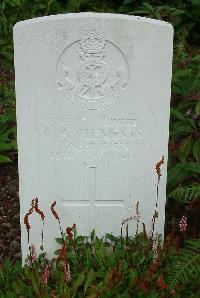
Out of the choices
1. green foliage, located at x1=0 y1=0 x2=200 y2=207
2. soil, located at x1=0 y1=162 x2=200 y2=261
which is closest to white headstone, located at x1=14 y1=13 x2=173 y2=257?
soil, located at x1=0 y1=162 x2=200 y2=261

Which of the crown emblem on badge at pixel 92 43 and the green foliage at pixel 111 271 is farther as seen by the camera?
the green foliage at pixel 111 271

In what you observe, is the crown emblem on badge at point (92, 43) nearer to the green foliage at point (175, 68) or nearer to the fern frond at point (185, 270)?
the green foliage at point (175, 68)

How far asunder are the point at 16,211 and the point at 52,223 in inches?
34.2

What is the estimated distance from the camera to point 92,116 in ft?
11.0

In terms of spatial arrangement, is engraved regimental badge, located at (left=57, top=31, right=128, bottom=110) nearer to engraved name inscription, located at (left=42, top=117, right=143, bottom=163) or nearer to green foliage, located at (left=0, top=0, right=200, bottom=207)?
engraved name inscription, located at (left=42, top=117, right=143, bottom=163)

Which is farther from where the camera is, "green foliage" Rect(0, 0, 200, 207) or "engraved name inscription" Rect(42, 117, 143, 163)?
"green foliage" Rect(0, 0, 200, 207)

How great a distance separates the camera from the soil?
405 centimetres

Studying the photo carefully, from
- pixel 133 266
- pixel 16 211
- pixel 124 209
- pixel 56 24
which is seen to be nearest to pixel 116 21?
pixel 56 24

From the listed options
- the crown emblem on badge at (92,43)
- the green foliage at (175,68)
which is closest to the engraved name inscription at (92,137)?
the crown emblem on badge at (92,43)

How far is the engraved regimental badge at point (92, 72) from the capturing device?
3.19 m

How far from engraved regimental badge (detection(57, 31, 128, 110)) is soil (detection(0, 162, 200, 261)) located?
41.4 inches

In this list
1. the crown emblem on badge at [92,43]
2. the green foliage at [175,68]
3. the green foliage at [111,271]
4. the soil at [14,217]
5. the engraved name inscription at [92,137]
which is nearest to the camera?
the crown emblem on badge at [92,43]

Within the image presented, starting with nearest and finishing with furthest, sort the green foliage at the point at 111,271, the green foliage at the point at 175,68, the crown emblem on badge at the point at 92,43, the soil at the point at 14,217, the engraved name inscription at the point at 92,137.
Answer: the crown emblem on badge at the point at 92,43, the green foliage at the point at 111,271, the engraved name inscription at the point at 92,137, the soil at the point at 14,217, the green foliage at the point at 175,68

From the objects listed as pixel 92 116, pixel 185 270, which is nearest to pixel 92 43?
pixel 92 116
